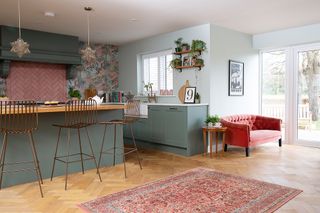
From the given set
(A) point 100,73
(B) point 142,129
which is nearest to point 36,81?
(A) point 100,73

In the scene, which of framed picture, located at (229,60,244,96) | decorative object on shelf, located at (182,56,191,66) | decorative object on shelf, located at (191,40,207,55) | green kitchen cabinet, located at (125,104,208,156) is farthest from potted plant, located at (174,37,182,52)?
green kitchen cabinet, located at (125,104,208,156)

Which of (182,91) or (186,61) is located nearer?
(186,61)

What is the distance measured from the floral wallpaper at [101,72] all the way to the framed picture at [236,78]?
3172 millimetres

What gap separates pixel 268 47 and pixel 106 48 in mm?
4008

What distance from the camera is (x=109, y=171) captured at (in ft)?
12.6

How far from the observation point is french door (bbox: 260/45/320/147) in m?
5.53

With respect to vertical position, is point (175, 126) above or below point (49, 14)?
below

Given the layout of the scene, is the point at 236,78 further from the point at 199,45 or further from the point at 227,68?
the point at 199,45

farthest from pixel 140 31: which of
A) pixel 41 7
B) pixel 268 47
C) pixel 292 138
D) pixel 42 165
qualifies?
pixel 292 138

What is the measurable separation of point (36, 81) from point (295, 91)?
5597mm

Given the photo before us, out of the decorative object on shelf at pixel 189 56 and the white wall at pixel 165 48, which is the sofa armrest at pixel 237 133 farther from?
the decorative object on shelf at pixel 189 56

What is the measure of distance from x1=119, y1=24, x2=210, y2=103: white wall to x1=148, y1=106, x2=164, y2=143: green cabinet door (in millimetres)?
706

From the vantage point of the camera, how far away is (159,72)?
20.7ft

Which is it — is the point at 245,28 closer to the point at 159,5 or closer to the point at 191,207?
the point at 159,5
